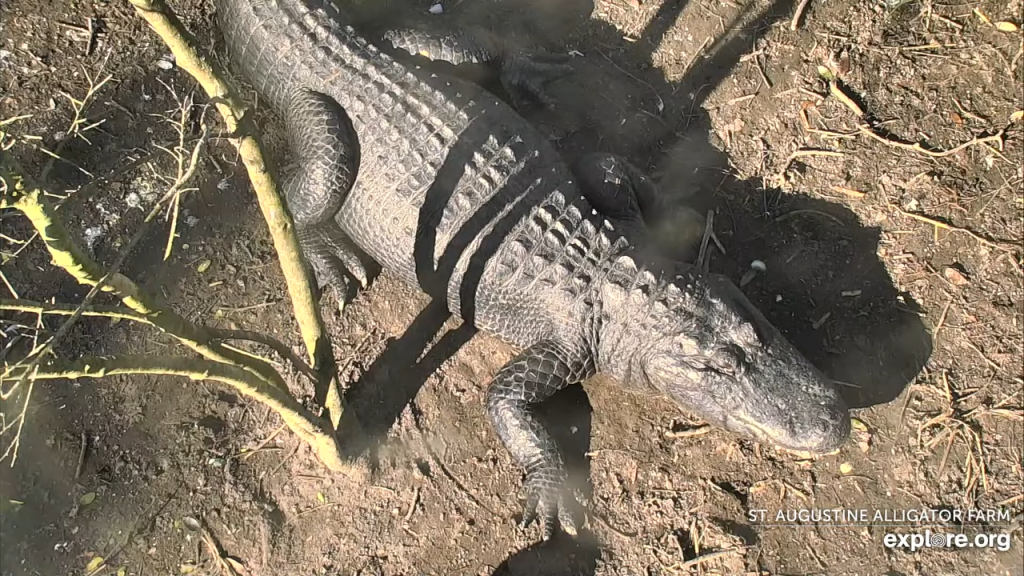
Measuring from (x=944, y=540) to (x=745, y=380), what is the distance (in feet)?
5.14

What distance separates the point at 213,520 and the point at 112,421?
0.80 metres

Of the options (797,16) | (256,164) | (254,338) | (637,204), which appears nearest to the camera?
(256,164)

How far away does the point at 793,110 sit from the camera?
15.0ft

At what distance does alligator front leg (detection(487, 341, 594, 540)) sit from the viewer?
144 inches

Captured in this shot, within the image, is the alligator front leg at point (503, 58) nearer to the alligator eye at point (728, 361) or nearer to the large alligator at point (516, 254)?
the large alligator at point (516, 254)

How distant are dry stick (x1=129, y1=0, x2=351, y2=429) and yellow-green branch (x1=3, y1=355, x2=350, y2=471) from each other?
0.23 meters

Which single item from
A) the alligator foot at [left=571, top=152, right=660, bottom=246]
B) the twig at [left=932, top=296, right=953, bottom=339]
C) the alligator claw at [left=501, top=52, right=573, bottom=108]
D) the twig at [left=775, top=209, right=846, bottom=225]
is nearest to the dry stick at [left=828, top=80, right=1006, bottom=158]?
the twig at [left=775, top=209, right=846, bottom=225]

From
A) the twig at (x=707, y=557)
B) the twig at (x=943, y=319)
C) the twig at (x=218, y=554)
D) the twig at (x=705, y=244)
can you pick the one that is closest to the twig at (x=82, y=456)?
the twig at (x=218, y=554)

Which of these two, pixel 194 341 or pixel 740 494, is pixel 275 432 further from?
pixel 740 494

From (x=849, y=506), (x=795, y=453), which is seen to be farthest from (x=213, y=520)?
(x=849, y=506)

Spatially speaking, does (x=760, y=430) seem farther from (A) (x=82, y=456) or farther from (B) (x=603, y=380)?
(A) (x=82, y=456)

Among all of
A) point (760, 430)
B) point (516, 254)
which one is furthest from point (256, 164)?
point (760, 430)

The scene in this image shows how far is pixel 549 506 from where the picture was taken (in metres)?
3.63

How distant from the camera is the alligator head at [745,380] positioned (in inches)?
135
